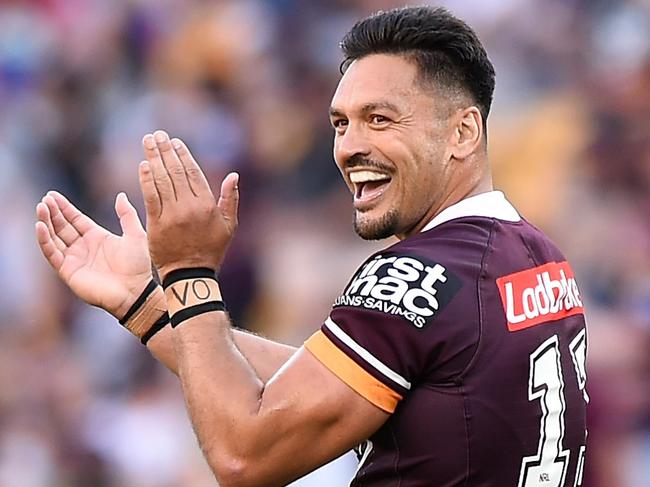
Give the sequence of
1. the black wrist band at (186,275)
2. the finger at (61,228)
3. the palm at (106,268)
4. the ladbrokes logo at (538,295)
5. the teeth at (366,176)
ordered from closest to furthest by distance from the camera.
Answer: the ladbrokes logo at (538,295)
the black wrist band at (186,275)
the teeth at (366,176)
the palm at (106,268)
the finger at (61,228)

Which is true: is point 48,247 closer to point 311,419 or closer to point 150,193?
point 150,193

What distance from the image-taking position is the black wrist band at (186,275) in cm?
328

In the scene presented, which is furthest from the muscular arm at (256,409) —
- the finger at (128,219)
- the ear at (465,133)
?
the finger at (128,219)

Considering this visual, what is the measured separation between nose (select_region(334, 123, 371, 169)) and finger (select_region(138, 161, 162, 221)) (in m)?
0.46

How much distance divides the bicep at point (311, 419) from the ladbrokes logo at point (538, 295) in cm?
39

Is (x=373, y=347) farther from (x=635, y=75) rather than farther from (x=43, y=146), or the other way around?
(x=43, y=146)

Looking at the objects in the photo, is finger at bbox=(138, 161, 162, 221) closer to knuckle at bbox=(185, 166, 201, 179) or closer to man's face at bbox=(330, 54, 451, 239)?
knuckle at bbox=(185, 166, 201, 179)

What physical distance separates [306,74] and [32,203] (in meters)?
1.93

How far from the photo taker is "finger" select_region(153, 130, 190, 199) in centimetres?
332

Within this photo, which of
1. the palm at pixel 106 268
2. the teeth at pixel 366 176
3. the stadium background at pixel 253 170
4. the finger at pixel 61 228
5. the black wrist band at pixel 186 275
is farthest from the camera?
the stadium background at pixel 253 170

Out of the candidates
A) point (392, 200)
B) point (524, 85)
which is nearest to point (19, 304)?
A: point (524, 85)

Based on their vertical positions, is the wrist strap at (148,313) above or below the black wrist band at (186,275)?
below

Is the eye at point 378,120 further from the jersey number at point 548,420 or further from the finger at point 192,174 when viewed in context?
the jersey number at point 548,420

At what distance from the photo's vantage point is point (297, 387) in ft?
9.93
